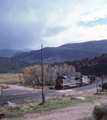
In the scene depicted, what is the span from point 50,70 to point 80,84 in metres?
19.9

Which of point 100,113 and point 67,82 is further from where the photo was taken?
point 67,82

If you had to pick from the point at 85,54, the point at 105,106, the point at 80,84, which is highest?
the point at 85,54

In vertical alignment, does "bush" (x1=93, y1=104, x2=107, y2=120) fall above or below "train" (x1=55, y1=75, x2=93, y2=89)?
above

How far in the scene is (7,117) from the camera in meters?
14.2

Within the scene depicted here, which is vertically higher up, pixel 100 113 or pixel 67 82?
pixel 100 113

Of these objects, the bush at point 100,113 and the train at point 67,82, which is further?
the train at point 67,82

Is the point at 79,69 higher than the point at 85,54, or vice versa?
the point at 85,54

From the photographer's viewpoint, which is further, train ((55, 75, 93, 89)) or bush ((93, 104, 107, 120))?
train ((55, 75, 93, 89))

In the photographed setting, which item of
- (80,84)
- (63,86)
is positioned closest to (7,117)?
(63,86)

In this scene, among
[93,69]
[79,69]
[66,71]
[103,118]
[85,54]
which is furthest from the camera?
[85,54]

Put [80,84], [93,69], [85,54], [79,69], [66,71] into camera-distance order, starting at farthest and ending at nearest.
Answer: [85,54] < [79,69] < [93,69] < [66,71] < [80,84]

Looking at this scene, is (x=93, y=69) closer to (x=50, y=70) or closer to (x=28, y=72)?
(x=50, y=70)

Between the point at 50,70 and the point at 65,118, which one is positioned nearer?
the point at 65,118

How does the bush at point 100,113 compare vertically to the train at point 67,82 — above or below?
above
